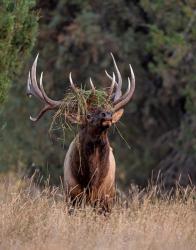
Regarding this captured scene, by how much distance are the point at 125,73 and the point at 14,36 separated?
1285 cm

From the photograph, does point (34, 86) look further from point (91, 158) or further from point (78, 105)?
point (91, 158)

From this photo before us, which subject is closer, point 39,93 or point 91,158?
point 91,158

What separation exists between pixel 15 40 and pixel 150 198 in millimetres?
2921

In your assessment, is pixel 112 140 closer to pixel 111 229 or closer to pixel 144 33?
pixel 144 33

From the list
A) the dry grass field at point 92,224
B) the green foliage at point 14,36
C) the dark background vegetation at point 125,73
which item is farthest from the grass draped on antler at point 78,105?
the dark background vegetation at point 125,73

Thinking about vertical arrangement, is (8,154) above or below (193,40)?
below

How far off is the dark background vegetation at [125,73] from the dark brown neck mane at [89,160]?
11.7 metres

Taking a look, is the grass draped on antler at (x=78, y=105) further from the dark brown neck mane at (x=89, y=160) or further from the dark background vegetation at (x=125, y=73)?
the dark background vegetation at (x=125, y=73)

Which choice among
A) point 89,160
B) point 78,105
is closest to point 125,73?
point 89,160

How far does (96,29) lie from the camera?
90.2 feet

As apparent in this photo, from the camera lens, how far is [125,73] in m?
27.9

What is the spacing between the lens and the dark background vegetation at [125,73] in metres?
26.4

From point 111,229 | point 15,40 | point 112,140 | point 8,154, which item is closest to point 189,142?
point 112,140

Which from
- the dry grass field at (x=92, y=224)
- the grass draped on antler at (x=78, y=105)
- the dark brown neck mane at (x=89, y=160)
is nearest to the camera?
the dry grass field at (x=92, y=224)
